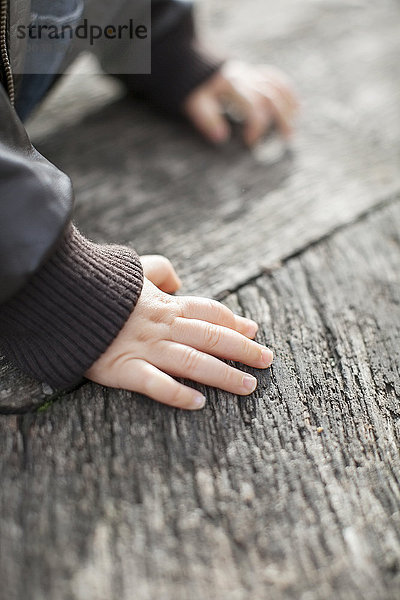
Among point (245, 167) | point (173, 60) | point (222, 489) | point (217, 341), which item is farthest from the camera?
point (173, 60)

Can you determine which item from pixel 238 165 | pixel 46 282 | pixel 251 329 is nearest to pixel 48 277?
pixel 46 282

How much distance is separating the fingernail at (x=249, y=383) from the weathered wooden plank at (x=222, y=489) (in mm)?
17

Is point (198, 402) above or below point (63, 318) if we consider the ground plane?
below

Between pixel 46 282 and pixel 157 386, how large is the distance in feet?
0.70

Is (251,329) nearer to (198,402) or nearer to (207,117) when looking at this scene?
(198,402)

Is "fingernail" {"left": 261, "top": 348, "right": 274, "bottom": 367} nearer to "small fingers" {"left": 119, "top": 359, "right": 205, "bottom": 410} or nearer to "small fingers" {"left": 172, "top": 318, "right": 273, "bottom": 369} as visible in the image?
"small fingers" {"left": 172, "top": 318, "right": 273, "bottom": 369}

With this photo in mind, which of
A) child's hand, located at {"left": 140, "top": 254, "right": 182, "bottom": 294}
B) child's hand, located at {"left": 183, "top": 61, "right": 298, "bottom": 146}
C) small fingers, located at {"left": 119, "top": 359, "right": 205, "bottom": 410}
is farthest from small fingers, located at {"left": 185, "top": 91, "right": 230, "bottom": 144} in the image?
small fingers, located at {"left": 119, "top": 359, "right": 205, "bottom": 410}

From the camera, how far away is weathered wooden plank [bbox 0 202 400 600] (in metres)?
0.64

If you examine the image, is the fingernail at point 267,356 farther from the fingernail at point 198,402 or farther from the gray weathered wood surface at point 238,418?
the fingernail at point 198,402

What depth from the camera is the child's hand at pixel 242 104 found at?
1.36m

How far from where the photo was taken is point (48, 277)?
2.56 ft

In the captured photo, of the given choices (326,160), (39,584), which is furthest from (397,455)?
(326,160)

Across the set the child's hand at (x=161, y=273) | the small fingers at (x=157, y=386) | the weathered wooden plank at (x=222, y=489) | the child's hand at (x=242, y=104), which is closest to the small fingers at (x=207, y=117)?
the child's hand at (x=242, y=104)

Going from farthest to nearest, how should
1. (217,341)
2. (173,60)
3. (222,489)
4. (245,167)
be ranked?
(173,60) → (245,167) → (217,341) → (222,489)
